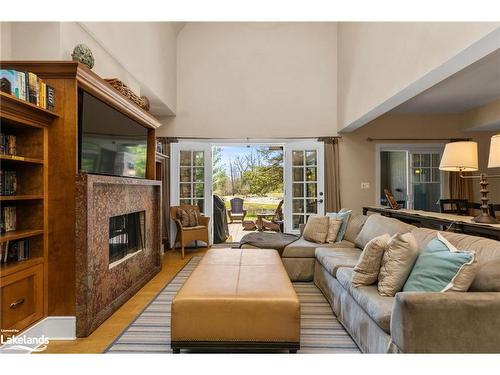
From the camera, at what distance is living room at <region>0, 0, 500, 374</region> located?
2.02 metres

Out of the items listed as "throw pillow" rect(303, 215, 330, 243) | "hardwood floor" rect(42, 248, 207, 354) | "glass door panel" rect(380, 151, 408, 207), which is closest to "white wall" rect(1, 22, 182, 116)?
"hardwood floor" rect(42, 248, 207, 354)

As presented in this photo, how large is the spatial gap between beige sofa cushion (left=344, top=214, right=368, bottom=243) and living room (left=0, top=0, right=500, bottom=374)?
3cm

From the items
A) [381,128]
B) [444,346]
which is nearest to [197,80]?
[381,128]

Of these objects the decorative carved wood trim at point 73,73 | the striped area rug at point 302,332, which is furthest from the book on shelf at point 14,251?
the decorative carved wood trim at point 73,73

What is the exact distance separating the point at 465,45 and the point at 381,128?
397cm

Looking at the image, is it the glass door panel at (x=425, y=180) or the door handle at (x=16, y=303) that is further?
the glass door panel at (x=425, y=180)

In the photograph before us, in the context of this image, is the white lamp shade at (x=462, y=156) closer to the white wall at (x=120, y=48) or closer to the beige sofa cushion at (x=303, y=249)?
the beige sofa cushion at (x=303, y=249)

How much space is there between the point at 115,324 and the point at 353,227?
9.72 feet

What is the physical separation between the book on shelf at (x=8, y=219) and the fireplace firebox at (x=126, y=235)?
82 centimetres

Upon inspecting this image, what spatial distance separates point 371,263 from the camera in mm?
2318

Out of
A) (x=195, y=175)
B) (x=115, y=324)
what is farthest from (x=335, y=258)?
(x=195, y=175)

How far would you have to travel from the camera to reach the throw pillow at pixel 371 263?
91.0 inches

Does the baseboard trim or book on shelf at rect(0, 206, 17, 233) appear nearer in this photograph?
the baseboard trim

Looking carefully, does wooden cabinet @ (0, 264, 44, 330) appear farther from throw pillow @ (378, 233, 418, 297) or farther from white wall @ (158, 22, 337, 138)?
white wall @ (158, 22, 337, 138)
